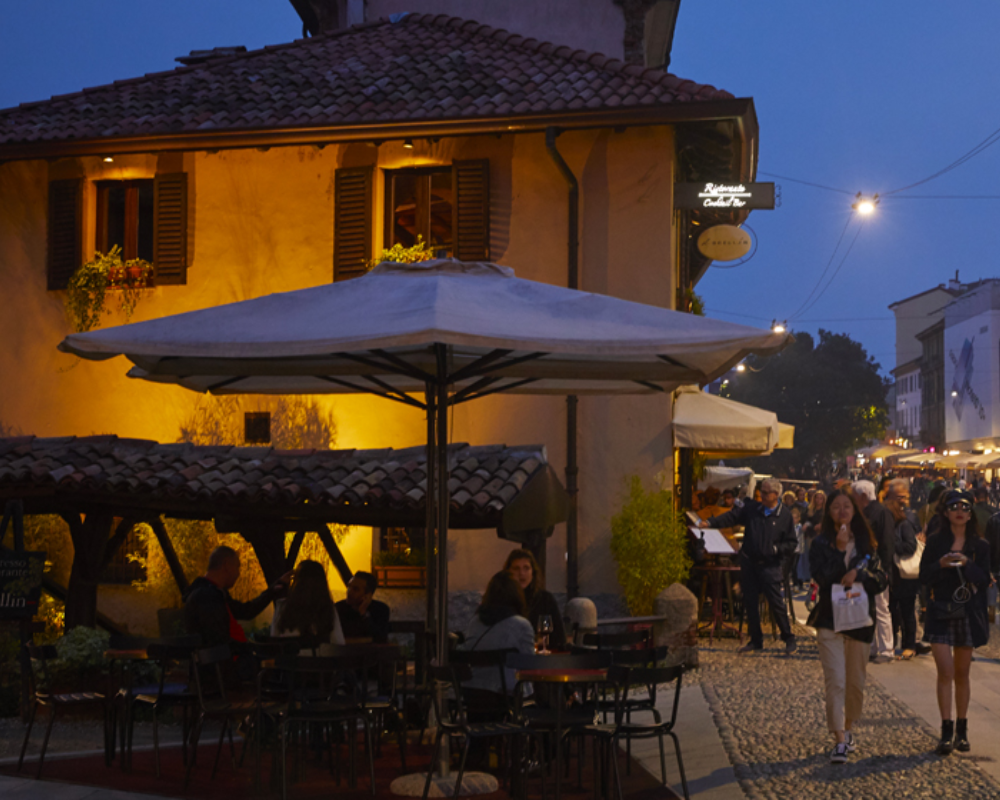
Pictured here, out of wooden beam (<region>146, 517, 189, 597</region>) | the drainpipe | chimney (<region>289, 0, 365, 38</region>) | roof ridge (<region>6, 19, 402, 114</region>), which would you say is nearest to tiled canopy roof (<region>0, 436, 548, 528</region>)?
wooden beam (<region>146, 517, 189, 597</region>)

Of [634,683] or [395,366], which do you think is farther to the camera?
[395,366]

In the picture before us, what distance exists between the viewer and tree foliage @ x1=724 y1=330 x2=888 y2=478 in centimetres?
6359

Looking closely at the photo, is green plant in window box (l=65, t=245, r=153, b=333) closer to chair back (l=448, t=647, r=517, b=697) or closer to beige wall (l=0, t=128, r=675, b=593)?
beige wall (l=0, t=128, r=675, b=593)

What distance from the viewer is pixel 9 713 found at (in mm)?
10273

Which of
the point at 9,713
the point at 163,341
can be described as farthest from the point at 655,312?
the point at 9,713

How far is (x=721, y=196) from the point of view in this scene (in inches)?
561

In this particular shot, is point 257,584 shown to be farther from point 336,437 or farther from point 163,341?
point 163,341

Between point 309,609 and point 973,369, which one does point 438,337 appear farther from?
point 973,369

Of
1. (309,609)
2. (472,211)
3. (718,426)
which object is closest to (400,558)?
(718,426)

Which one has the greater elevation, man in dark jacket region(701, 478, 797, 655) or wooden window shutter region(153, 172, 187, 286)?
wooden window shutter region(153, 172, 187, 286)

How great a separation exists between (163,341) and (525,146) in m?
8.90

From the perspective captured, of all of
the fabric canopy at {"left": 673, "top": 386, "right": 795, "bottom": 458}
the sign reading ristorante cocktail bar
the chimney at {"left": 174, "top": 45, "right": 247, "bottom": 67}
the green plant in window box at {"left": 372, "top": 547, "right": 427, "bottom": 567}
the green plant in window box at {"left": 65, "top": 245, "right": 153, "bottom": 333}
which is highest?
the chimney at {"left": 174, "top": 45, "right": 247, "bottom": 67}

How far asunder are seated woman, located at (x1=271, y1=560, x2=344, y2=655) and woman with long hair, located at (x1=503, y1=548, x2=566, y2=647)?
1.24 metres

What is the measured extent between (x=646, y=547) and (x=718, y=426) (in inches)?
72.3
